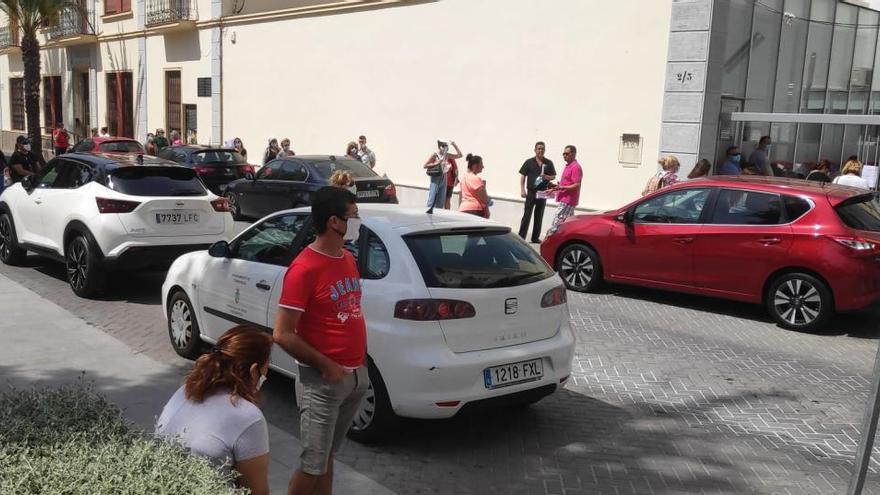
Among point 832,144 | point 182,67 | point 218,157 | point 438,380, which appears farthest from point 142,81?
point 438,380

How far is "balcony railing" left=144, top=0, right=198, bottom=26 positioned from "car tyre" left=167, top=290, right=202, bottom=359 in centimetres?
2061

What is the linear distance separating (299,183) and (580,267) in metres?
6.56

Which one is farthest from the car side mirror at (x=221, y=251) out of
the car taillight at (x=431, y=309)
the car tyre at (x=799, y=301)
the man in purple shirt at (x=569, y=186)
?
the man in purple shirt at (x=569, y=186)

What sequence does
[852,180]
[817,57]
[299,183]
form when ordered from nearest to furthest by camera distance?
1. [852,180]
2. [299,183]
3. [817,57]

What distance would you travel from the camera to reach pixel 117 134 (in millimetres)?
31047

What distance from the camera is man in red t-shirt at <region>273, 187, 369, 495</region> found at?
12.0 ft

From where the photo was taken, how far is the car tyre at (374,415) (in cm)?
491

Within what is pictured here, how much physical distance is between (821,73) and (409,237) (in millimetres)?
15346

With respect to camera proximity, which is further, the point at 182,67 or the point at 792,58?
the point at 182,67

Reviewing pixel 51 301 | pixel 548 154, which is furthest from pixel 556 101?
pixel 51 301

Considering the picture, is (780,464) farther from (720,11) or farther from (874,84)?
(874,84)

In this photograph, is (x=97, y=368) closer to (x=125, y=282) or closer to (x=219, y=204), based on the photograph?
(x=219, y=204)

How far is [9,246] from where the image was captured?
11.0m

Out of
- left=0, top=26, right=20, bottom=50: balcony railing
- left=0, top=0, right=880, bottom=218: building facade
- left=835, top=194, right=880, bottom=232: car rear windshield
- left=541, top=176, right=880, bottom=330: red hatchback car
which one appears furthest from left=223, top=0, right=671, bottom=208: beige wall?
left=0, top=26, right=20, bottom=50: balcony railing
